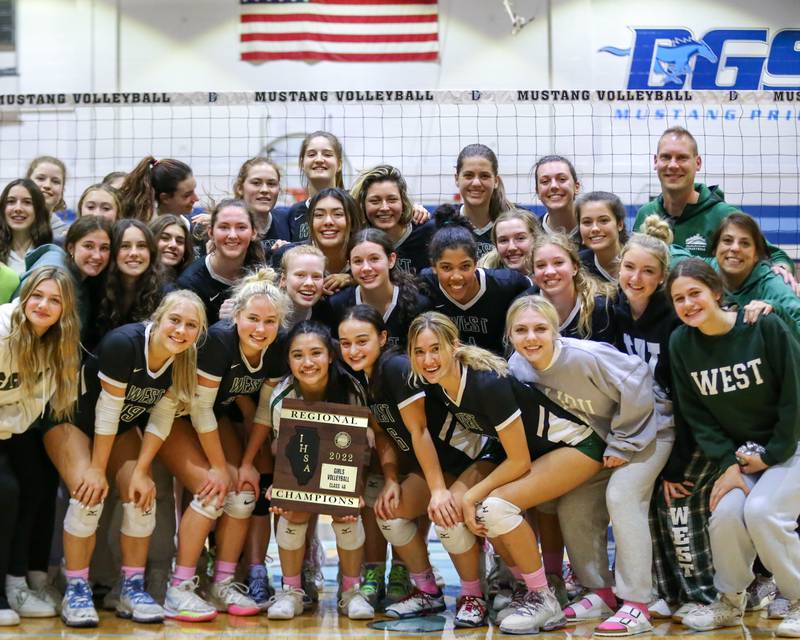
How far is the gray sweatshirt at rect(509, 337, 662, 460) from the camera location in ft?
13.6

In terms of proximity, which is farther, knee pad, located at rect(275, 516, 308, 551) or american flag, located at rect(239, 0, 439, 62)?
american flag, located at rect(239, 0, 439, 62)

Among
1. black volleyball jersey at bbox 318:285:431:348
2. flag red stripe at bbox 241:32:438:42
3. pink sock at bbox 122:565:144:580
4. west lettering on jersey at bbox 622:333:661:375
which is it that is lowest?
pink sock at bbox 122:565:144:580

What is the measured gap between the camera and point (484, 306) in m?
4.68

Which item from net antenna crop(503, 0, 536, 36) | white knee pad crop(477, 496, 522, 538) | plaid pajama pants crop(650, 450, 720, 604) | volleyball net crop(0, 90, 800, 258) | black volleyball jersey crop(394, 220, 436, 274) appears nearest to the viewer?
white knee pad crop(477, 496, 522, 538)

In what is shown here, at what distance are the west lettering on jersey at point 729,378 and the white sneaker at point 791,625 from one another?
3.01 ft

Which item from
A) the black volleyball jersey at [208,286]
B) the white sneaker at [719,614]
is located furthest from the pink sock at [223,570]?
the white sneaker at [719,614]

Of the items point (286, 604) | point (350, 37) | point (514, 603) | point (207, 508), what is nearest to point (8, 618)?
point (207, 508)

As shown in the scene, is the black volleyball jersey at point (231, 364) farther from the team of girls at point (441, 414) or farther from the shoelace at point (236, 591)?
the shoelace at point (236, 591)

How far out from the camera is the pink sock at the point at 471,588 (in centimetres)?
426

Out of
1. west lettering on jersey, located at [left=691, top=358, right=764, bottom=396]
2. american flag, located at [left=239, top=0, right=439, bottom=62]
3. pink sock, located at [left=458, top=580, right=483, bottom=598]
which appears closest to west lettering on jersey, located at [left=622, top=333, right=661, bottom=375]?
west lettering on jersey, located at [left=691, top=358, right=764, bottom=396]

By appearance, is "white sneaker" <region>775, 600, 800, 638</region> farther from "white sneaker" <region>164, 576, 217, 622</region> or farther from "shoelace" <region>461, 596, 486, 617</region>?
"white sneaker" <region>164, 576, 217, 622</region>

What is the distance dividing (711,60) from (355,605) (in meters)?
8.86

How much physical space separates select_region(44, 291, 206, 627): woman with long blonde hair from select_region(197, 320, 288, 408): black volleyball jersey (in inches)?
2.9

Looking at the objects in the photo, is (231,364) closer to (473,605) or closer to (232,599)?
(232,599)
